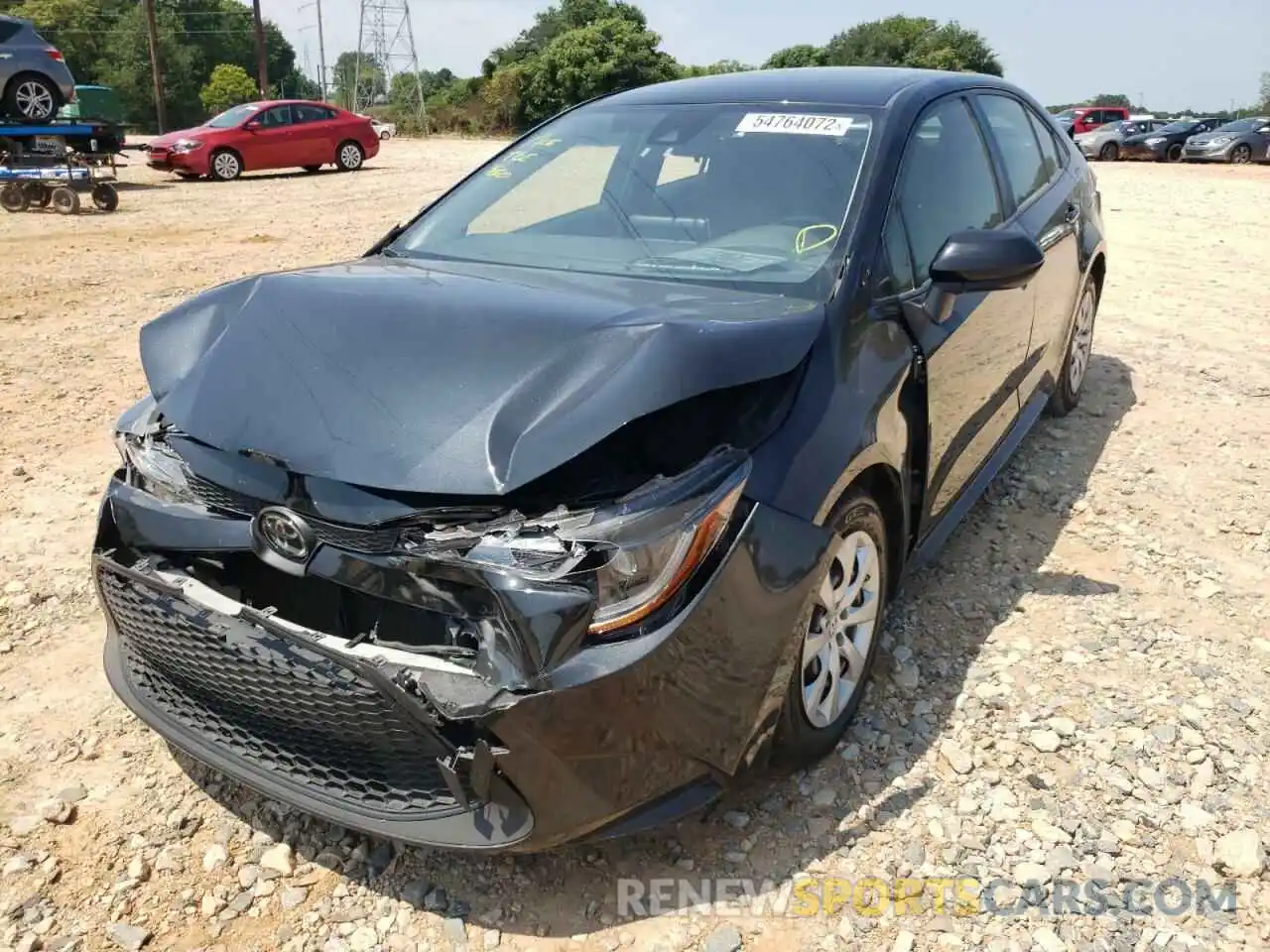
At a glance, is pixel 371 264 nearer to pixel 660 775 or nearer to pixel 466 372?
pixel 466 372

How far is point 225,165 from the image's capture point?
62.8ft

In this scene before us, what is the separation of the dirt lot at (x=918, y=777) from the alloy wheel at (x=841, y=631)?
0.21 meters

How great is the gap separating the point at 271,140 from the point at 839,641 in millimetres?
19695

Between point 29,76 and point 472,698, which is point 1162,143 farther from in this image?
point 472,698

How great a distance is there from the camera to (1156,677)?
10.1ft

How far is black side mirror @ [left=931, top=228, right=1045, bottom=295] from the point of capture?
108 inches

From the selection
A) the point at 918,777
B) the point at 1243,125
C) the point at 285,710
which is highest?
the point at 1243,125

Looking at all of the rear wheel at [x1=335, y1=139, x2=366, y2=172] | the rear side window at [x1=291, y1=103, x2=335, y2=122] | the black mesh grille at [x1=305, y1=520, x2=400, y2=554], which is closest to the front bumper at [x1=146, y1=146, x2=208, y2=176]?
the rear side window at [x1=291, y1=103, x2=335, y2=122]

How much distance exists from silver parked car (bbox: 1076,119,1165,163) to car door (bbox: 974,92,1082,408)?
86.7 ft

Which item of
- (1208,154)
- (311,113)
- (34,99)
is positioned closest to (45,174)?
(34,99)

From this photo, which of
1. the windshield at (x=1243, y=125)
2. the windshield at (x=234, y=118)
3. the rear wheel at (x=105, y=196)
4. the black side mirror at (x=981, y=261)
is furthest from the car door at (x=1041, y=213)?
the windshield at (x=1243, y=125)

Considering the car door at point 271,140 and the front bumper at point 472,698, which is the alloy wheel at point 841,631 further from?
the car door at point 271,140

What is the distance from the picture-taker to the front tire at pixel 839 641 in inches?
95.6

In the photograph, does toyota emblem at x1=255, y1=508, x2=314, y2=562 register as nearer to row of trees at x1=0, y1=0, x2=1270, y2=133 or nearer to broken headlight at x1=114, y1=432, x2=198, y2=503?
broken headlight at x1=114, y1=432, x2=198, y2=503
